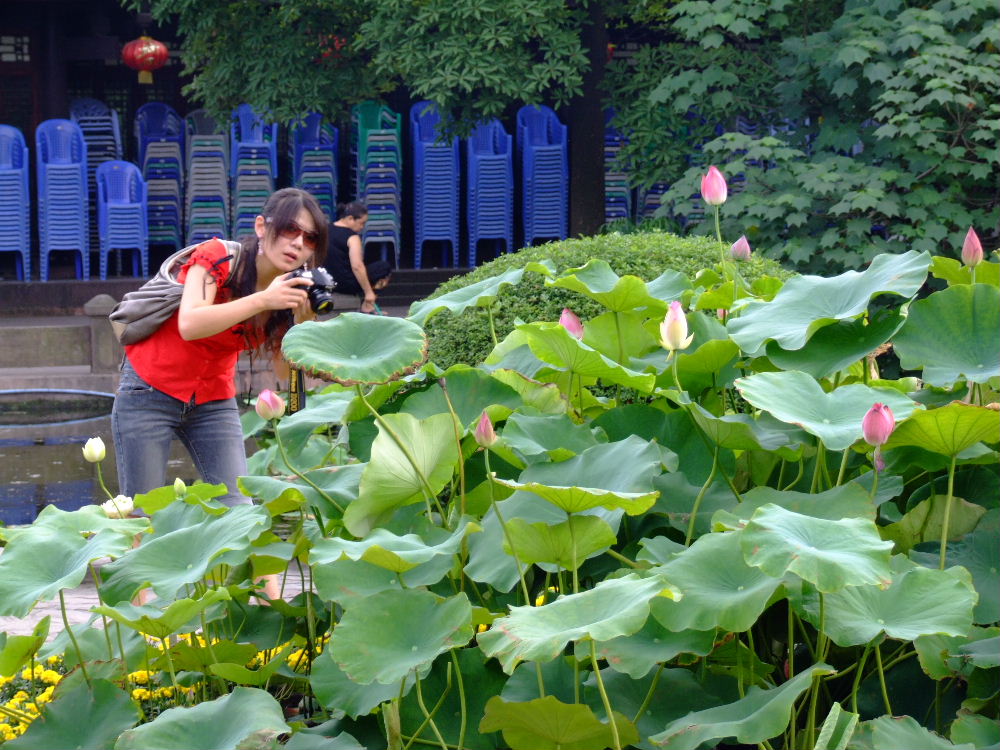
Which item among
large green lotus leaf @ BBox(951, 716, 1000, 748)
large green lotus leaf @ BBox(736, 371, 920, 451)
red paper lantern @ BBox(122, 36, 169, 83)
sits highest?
red paper lantern @ BBox(122, 36, 169, 83)

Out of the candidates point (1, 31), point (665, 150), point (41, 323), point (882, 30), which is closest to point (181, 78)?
point (1, 31)

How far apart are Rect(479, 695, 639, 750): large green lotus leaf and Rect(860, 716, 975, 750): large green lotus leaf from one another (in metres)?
0.29

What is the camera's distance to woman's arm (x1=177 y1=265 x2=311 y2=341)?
2787 millimetres

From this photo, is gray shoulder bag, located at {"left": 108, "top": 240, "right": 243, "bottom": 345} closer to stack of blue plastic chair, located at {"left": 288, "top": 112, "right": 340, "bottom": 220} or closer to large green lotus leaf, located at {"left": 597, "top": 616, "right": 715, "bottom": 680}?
large green lotus leaf, located at {"left": 597, "top": 616, "right": 715, "bottom": 680}

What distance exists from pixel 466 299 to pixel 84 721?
1026 mm

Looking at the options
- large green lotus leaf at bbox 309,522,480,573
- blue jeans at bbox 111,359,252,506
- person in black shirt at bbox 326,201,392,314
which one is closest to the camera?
large green lotus leaf at bbox 309,522,480,573

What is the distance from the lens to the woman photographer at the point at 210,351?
3.28 meters

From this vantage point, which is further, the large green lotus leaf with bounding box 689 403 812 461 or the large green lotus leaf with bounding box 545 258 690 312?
the large green lotus leaf with bounding box 545 258 690 312

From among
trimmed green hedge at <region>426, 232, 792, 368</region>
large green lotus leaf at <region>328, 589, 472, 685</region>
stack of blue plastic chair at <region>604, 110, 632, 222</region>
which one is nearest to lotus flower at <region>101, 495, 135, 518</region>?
large green lotus leaf at <region>328, 589, 472, 685</region>

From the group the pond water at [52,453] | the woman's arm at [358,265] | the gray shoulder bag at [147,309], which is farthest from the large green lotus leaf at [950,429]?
the woman's arm at [358,265]

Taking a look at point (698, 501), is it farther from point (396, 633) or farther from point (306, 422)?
point (306, 422)

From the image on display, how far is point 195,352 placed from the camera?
351 cm

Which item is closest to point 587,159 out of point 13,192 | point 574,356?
point 13,192

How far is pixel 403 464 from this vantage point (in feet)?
6.23
